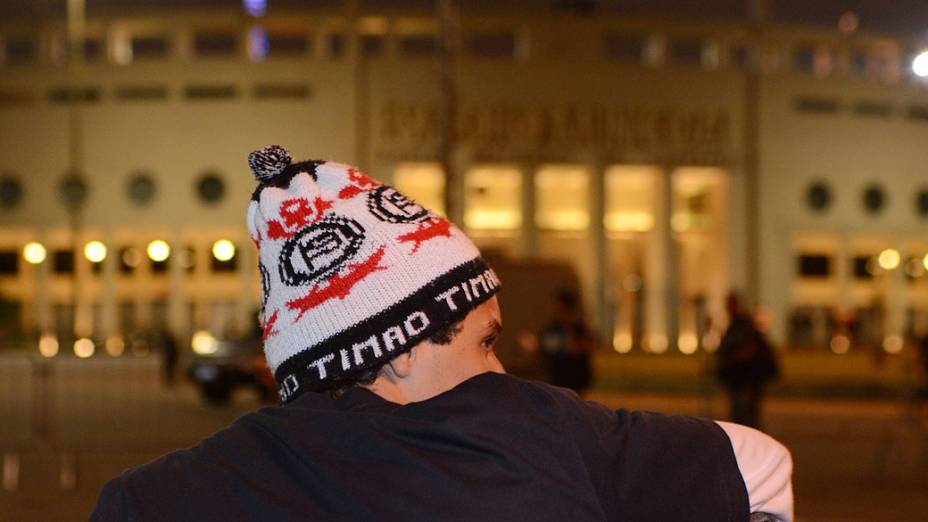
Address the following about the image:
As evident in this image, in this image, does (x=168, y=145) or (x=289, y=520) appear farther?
(x=168, y=145)

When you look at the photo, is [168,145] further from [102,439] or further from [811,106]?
[102,439]

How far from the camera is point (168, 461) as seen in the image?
1.39m

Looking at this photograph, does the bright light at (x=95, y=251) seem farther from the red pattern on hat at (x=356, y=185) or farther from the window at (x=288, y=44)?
the red pattern on hat at (x=356, y=185)

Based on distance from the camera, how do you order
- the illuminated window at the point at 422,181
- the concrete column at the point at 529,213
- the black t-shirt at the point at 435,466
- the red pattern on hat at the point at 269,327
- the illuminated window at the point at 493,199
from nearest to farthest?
1. the black t-shirt at the point at 435,466
2. the red pattern on hat at the point at 269,327
3. the illuminated window at the point at 422,181
4. the concrete column at the point at 529,213
5. the illuminated window at the point at 493,199

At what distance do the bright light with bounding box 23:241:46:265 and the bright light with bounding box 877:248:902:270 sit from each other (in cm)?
3226

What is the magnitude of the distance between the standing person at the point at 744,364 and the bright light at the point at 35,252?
37.5m

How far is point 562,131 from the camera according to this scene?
146 ft

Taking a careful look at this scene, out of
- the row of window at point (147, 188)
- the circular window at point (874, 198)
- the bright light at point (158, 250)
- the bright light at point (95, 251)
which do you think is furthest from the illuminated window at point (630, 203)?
the bright light at point (95, 251)

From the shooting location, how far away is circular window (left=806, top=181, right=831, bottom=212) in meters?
47.7

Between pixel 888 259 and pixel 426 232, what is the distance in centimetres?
5104

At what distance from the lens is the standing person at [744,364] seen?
13.1 metres

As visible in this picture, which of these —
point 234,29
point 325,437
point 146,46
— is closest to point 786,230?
point 234,29

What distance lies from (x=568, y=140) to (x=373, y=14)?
27.8 ft

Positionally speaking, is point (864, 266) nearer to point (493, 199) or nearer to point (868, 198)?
point (868, 198)
